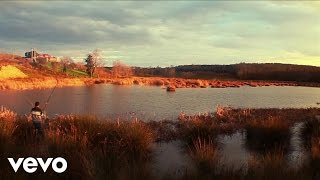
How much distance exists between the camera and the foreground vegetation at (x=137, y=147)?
8.43 m

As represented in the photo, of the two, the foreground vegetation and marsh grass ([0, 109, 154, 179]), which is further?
the foreground vegetation

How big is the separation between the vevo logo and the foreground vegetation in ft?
0.39

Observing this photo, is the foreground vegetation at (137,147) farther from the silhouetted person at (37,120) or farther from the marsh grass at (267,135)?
the silhouetted person at (37,120)

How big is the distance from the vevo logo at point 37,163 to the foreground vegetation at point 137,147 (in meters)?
0.12

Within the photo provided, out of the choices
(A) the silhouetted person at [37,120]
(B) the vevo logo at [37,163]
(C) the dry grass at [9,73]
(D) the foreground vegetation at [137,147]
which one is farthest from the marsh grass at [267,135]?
(C) the dry grass at [9,73]

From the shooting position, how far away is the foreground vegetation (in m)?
8.43

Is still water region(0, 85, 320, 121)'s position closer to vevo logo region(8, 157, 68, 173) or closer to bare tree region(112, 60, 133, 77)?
vevo logo region(8, 157, 68, 173)

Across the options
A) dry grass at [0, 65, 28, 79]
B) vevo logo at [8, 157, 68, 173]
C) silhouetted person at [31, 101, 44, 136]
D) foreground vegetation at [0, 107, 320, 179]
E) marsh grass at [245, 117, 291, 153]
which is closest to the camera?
vevo logo at [8, 157, 68, 173]

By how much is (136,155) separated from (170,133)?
5.01m

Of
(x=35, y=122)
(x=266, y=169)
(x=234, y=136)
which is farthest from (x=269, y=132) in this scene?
(x=35, y=122)

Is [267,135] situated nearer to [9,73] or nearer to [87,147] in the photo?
[87,147]

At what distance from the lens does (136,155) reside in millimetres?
11852

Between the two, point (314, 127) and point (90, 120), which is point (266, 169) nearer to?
point (90, 120)

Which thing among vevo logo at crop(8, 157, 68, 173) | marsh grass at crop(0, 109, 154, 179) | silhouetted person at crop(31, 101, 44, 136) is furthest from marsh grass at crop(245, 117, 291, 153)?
vevo logo at crop(8, 157, 68, 173)
